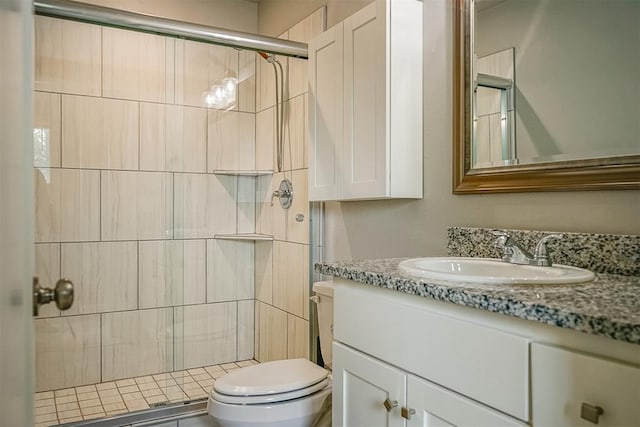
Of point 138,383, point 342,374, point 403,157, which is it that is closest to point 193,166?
point 138,383

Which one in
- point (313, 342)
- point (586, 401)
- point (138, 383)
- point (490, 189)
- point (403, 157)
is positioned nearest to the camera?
point (586, 401)

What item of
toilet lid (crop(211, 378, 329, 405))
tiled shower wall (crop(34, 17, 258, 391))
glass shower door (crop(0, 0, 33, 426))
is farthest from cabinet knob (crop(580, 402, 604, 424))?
tiled shower wall (crop(34, 17, 258, 391))

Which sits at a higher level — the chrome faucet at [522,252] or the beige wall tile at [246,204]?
the beige wall tile at [246,204]

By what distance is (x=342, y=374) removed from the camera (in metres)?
1.43

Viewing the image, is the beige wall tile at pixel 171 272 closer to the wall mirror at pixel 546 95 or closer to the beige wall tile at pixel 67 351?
the beige wall tile at pixel 67 351

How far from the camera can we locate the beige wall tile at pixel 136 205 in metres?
2.84

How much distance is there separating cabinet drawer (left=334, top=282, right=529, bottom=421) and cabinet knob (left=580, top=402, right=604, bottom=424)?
103 millimetres

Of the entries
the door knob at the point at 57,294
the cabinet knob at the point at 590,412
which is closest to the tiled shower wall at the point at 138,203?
the door knob at the point at 57,294

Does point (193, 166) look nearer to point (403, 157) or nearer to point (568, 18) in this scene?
point (403, 157)

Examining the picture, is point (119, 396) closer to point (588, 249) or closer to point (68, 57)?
point (68, 57)

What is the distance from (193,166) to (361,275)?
1.97 m

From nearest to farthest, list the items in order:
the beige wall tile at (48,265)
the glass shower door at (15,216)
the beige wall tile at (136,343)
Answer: the glass shower door at (15,216), the beige wall tile at (48,265), the beige wall tile at (136,343)

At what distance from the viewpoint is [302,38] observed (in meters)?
2.78

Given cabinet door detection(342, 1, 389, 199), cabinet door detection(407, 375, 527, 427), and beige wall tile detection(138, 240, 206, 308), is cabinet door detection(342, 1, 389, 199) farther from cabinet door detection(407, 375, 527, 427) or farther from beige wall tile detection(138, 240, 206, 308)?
beige wall tile detection(138, 240, 206, 308)
